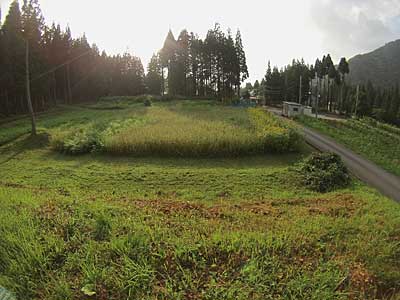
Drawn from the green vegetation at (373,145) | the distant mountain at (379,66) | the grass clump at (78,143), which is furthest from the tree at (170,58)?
the distant mountain at (379,66)

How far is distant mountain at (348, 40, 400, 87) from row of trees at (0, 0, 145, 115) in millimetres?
113886

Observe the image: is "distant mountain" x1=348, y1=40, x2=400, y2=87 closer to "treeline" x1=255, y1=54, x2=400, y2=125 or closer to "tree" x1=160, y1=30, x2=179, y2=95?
"treeline" x1=255, y1=54, x2=400, y2=125

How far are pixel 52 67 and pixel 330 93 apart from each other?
6220cm

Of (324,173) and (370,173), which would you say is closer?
(324,173)

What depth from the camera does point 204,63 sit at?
188ft

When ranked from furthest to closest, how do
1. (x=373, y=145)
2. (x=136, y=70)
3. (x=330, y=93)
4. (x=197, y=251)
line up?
(x=330, y=93)
(x=136, y=70)
(x=373, y=145)
(x=197, y=251)

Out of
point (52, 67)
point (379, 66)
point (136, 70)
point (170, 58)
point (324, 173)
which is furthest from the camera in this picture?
point (379, 66)

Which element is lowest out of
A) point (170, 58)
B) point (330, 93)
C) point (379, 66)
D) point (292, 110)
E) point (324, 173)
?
point (324, 173)

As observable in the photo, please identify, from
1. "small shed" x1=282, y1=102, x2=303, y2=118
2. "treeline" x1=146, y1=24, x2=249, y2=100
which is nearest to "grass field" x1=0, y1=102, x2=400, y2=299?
"small shed" x1=282, y1=102, x2=303, y2=118

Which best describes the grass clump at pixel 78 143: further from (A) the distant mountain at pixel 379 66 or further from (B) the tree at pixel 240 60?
(A) the distant mountain at pixel 379 66

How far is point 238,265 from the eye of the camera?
4.06 metres

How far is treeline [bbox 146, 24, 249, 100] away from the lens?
56.7 metres

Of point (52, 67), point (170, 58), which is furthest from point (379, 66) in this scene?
point (52, 67)

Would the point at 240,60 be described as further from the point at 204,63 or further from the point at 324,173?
the point at 324,173
